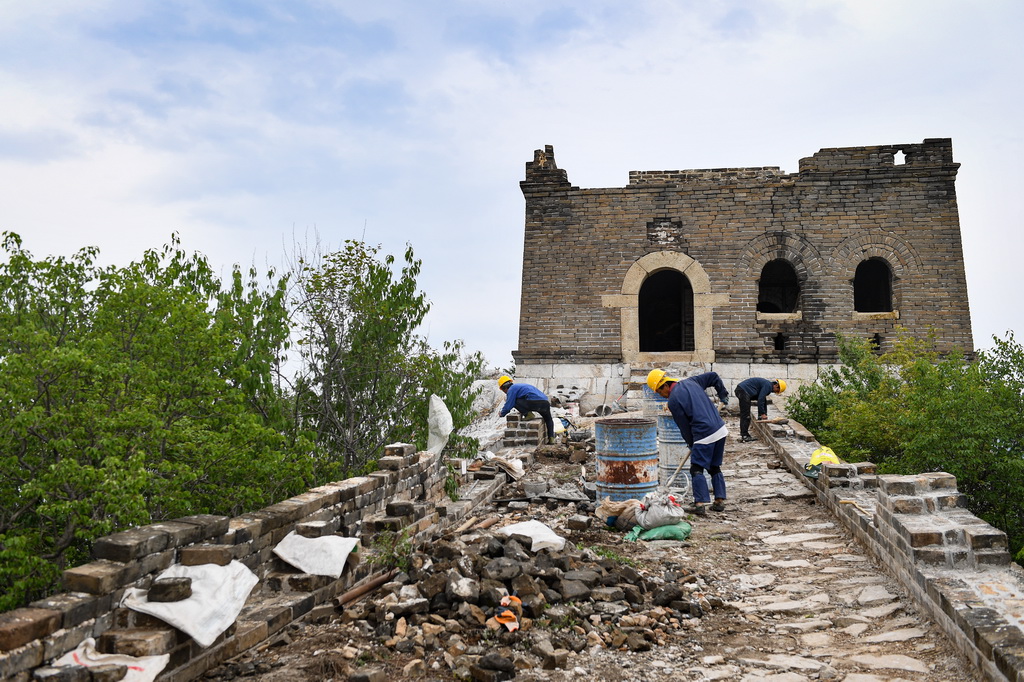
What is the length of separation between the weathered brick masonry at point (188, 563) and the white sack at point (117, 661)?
0.04m

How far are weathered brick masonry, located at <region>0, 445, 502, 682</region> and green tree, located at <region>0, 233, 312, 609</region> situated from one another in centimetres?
104

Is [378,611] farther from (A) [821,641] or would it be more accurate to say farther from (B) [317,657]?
(A) [821,641]

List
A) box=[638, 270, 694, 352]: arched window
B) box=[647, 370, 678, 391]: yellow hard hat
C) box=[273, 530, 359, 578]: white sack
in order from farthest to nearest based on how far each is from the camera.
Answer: box=[638, 270, 694, 352]: arched window, box=[647, 370, 678, 391]: yellow hard hat, box=[273, 530, 359, 578]: white sack

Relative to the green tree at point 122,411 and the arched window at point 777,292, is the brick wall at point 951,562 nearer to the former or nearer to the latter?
the green tree at point 122,411

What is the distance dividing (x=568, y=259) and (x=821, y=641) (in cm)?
1287

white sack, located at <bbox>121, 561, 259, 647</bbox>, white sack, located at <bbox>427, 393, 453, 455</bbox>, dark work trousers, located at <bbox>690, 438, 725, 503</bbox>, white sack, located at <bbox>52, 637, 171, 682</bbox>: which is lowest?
white sack, located at <bbox>52, 637, 171, 682</bbox>

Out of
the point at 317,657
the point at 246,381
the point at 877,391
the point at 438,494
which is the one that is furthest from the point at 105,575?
the point at 877,391

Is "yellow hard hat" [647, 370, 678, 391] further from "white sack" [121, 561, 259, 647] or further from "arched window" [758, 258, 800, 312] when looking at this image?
→ "arched window" [758, 258, 800, 312]

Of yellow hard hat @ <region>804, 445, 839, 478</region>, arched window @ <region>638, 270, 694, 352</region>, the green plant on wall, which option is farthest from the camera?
arched window @ <region>638, 270, 694, 352</region>

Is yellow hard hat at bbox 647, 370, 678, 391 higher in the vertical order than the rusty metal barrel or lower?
higher

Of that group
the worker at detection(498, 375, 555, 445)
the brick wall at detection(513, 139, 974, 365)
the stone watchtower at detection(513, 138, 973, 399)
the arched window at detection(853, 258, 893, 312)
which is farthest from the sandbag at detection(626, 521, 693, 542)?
the arched window at detection(853, 258, 893, 312)

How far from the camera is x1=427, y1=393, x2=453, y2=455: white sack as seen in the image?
1008 centimetres

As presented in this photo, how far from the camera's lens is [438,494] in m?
8.66

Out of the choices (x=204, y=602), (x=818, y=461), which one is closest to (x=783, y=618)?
(x=204, y=602)
